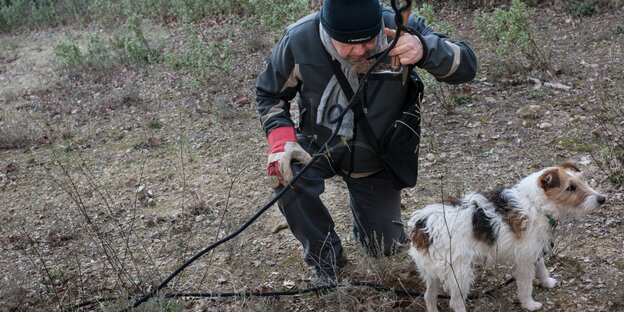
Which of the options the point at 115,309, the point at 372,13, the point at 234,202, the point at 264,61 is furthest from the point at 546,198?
the point at 264,61

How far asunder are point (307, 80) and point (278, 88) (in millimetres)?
204

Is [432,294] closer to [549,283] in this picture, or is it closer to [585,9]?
[549,283]

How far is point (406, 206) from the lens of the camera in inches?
195

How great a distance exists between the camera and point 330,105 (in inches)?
152

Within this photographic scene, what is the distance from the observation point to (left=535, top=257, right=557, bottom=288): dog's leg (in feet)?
11.9

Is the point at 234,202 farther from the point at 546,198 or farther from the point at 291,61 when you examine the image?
the point at 546,198

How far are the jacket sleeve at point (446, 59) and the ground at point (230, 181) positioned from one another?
4.04 feet

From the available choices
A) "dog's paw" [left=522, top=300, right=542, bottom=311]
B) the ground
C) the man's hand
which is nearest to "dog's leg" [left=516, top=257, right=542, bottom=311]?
"dog's paw" [left=522, top=300, right=542, bottom=311]

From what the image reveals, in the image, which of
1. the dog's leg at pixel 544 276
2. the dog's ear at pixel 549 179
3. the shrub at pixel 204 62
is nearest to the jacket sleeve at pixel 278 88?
the dog's ear at pixel 549 179

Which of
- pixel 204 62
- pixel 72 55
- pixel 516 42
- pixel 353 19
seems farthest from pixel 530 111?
pixel 72 55

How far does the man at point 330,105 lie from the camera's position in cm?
338

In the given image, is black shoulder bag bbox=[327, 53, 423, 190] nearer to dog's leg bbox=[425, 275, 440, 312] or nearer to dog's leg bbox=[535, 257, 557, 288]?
dog's leg bbox=[425, 275, 440, 312]

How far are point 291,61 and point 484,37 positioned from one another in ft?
13.3

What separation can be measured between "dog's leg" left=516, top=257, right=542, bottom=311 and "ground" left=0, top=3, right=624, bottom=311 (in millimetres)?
102
